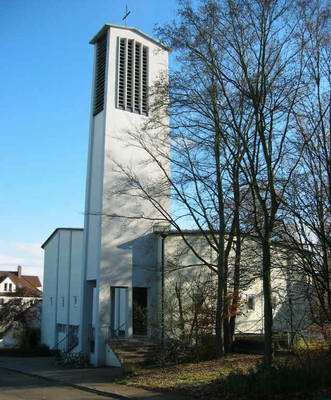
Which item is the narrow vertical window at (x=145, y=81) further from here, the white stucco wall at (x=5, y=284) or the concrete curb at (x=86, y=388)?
the white stucco wall at (x=5, y=284)

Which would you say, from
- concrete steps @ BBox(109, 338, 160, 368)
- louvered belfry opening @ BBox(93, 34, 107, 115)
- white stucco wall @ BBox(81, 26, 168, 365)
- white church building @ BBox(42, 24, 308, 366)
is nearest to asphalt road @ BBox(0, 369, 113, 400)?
concrete steps @ BBox(109, 338, 160, 368)

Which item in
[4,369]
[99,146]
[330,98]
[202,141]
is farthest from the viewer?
[99,146]

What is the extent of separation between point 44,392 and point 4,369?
10615 millimetres

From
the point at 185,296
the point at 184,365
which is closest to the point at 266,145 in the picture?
the point at 184,365

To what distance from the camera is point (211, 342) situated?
22609mm

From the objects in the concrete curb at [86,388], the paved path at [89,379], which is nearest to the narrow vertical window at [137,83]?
the paved path at [89,379]

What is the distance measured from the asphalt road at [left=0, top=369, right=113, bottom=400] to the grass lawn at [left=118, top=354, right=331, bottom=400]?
1917 mm

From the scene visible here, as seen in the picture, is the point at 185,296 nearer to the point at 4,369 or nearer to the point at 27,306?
the point at 4,369

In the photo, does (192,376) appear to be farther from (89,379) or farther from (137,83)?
(137,83)

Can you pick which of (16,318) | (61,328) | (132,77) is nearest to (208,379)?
(132,77)

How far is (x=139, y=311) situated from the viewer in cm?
2723

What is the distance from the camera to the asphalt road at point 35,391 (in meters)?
15.3

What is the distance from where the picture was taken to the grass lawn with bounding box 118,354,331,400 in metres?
12.9

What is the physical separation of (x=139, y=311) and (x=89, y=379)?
729 centimetres
